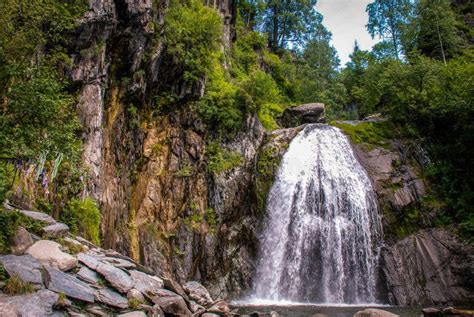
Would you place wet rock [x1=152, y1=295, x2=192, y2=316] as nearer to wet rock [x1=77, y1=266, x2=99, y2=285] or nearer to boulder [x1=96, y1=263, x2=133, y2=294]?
boulder [x1=96, y1=263, x2=133, y2=294]

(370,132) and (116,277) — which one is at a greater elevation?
(370,132)

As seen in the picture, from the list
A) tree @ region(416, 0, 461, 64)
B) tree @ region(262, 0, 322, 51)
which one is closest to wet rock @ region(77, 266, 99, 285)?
tree @ region(416, 0, 461, 64)

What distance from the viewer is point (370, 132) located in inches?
870

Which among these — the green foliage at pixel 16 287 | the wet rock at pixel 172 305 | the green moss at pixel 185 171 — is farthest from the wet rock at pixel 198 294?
the green moss at pixel 185 171

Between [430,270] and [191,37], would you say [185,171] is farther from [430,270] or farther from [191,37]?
[430,270]

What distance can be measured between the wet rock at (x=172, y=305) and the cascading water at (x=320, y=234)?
8.85 meters

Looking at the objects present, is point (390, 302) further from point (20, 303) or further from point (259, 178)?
point (20, 303)

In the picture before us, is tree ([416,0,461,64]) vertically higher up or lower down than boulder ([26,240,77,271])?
higher up

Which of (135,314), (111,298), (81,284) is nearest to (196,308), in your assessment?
(135,314)

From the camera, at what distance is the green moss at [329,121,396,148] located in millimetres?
21470

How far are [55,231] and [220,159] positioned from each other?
1148cm

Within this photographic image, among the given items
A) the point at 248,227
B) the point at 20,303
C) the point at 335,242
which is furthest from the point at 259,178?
the point at 20,303

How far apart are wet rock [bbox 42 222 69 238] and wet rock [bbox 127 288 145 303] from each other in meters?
2.20

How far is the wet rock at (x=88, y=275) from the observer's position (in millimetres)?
7508
